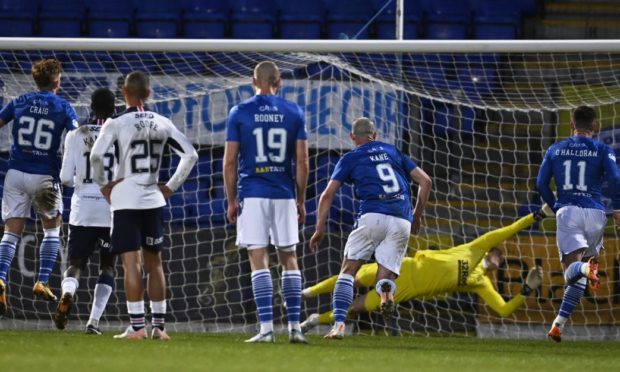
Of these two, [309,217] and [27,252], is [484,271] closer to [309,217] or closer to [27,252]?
[309,217]

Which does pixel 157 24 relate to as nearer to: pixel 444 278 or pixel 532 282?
pixel 444 278

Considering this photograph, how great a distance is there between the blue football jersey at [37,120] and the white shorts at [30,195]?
0.09 meters

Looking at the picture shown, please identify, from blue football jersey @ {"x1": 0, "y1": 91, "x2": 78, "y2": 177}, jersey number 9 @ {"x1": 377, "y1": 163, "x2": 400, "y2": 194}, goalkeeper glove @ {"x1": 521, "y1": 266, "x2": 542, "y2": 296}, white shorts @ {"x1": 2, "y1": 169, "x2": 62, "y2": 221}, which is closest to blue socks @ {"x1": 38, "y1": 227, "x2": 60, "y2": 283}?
white shorts @ {"x1": 2, "y1": 169, "x2": 62, "y2": 221}

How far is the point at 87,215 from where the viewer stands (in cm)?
930

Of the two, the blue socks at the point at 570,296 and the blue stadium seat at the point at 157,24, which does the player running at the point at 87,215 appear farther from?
the blue stadium seat at the point at 157,24

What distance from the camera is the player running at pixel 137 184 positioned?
329 inches

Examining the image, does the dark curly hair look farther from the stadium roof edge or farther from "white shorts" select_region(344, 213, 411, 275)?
"white shorts" select_region(344, 213, 411, 275)

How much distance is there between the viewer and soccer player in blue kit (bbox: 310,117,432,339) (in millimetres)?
9688

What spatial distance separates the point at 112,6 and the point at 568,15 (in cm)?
562

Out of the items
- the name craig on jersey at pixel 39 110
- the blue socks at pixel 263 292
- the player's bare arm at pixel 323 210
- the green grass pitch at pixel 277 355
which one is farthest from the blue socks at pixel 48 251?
the blue socks at pixel 263 292

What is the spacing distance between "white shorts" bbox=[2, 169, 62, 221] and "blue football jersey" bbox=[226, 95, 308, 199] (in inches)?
82.9

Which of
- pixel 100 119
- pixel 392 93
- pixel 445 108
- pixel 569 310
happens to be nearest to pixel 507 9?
pixel 445 108

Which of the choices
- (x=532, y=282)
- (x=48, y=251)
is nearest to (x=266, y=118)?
(x=48, y=251)

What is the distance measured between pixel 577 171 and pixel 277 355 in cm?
374
